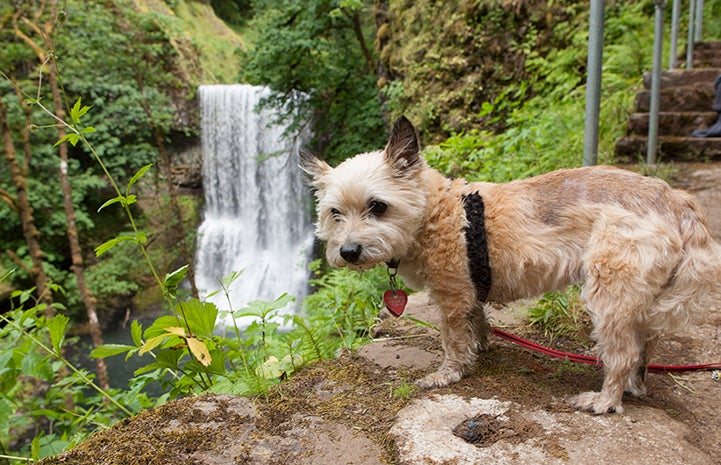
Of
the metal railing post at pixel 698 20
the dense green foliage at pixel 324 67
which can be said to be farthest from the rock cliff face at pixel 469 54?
the dense green foliage at pixel 324 67

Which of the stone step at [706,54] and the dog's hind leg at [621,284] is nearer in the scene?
the dog's hind leg at [621,284]

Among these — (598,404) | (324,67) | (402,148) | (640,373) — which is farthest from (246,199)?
(598,404)

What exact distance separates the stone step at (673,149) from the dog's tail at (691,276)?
4.86 metres

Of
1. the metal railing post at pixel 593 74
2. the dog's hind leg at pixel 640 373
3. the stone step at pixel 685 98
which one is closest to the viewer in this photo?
the dog's hind leg at pixel 640 373

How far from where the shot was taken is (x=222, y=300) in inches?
762

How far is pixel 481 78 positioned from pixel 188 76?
1575 cm

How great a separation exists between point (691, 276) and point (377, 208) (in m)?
1.54

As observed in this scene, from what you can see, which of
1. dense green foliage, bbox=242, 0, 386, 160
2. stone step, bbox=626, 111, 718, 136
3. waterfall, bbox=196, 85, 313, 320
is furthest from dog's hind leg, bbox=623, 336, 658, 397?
waterfall, bbox=196, 85, 313, 320

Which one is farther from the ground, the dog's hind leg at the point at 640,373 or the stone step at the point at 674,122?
the stone step at the point at 674,122

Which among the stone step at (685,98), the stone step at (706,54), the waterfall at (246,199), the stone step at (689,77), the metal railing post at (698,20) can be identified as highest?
the metal railing post at (698,20)

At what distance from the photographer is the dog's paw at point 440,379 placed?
8.30 feet

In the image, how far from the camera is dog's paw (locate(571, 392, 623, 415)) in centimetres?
219

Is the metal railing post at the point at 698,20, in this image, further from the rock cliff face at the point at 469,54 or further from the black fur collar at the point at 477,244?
the black fur collar at the point at 477,244

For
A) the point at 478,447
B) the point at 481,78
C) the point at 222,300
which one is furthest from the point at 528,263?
the point at 222,300
